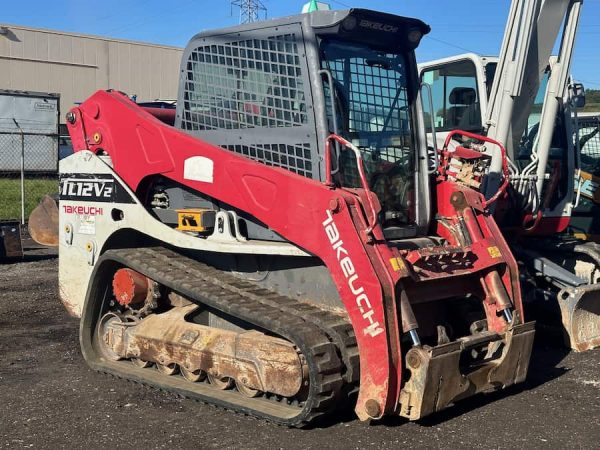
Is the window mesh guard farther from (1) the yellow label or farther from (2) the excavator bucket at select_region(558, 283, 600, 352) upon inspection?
(2) the excavator bucket at select_region(558, 283, 600, 352)

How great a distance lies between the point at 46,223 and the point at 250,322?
7336mm

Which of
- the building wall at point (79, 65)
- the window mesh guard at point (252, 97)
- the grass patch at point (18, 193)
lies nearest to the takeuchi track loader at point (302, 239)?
the window mesh guard at point (252, 97)

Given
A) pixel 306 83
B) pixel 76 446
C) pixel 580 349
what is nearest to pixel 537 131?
pixel 580 349

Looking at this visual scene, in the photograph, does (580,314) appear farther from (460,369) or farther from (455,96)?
(455,96)

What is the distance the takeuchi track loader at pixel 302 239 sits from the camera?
15.6 feet

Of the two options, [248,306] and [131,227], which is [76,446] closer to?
[248,306]

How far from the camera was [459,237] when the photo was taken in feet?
18.3

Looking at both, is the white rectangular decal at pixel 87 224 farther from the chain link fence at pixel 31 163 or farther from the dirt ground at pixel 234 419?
the chain link fence at pixel 31 163

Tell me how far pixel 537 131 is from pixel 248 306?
4212 mm

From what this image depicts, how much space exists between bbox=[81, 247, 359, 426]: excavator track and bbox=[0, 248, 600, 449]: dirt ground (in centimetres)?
10

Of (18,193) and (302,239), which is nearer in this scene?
(302,239)

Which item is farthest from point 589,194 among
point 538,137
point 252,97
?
point 252,97

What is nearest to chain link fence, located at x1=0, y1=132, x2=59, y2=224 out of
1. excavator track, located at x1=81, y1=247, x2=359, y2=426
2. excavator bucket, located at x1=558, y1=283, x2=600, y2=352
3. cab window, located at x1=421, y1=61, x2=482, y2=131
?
cab window, located at x1=421, y1=61, x2=482, y2=131

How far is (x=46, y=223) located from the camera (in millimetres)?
11664
